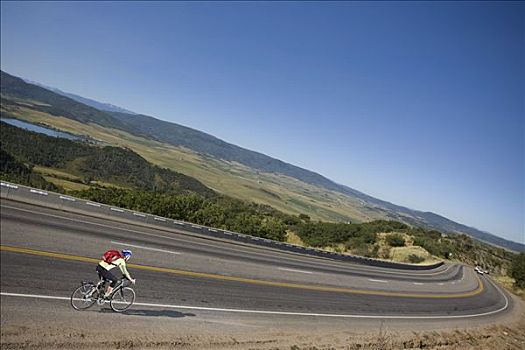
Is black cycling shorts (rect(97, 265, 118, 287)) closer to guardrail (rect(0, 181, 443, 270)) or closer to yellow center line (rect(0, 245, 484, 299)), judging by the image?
yellow center line (rect(0, 245, 484, 299))

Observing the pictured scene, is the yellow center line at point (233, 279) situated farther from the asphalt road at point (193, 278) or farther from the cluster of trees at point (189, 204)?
the cluster of trees at point (189, 204)

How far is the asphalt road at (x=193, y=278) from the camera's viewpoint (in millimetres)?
11461

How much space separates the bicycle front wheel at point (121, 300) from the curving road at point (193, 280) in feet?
0.91

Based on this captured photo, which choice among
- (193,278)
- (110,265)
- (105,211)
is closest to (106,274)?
(110,265)

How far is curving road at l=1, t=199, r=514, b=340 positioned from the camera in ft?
36.6

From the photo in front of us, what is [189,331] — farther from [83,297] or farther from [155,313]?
[83,297]

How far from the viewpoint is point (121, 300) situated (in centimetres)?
1077

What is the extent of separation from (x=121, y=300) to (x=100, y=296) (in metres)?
0.61

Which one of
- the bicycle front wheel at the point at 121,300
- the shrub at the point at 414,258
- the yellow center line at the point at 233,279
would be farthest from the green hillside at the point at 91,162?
the bicycle front wheel at the point at 121,300

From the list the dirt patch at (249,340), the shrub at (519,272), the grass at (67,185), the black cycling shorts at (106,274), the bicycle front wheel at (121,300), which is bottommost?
the shrub at (519,272)

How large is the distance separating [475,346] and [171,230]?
19.2 m

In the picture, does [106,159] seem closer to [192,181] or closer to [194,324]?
[192,181]

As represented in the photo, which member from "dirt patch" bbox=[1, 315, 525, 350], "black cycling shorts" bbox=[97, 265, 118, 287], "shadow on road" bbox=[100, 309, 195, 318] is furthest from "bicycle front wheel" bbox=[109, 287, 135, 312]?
"dirt patch" bbox=[1, 315, 525, 350]

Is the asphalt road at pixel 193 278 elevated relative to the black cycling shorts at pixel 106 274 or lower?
lower
